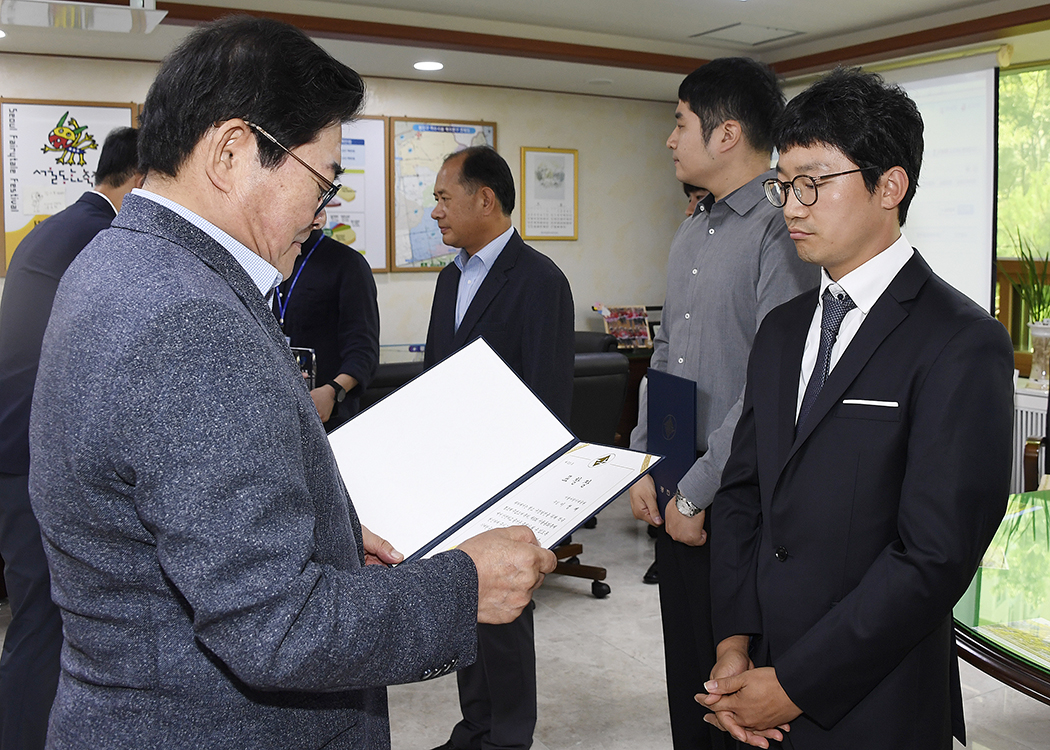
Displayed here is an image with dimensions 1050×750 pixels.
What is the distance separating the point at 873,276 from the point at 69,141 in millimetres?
5440

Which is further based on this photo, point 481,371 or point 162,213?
point 481,371

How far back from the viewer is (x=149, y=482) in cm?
79

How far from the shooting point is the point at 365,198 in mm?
6344

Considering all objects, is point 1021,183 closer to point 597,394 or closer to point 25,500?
point 597,394

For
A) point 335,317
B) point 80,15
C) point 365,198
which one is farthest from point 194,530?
point 365,198

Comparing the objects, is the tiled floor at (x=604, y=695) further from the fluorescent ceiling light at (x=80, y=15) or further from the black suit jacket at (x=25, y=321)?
the fluorescent ceiling light at (x=80, y=15)

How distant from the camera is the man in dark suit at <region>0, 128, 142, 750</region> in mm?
2227

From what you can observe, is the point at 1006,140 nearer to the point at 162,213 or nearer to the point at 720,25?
the point at 720,25

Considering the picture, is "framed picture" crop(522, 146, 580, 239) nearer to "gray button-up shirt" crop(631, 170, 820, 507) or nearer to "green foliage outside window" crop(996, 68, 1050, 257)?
"green foliage outside window" crop(996, 68, 1050, 257)

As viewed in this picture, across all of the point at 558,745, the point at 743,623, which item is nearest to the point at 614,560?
the point at 558,745

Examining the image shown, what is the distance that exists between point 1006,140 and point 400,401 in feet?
18.0

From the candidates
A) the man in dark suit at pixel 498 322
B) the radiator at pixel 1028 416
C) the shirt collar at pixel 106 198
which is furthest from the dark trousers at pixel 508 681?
the radiator at pixel 1028 416

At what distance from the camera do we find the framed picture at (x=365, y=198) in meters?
6.26

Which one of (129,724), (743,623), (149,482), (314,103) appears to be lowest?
(743,623)
